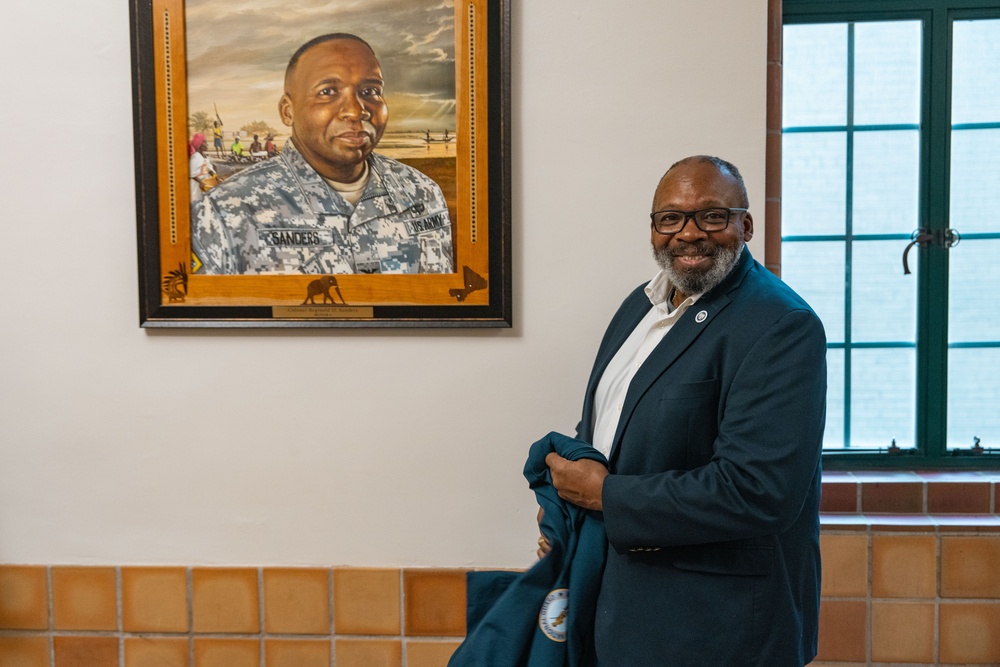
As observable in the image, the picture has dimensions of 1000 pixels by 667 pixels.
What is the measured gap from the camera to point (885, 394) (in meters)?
A: 2.02

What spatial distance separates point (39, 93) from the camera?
1.90m

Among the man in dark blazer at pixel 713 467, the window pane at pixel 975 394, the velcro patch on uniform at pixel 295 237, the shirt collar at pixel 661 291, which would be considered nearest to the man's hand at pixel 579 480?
the man in dark blazer at pixel 713 467

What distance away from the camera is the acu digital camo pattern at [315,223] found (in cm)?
183

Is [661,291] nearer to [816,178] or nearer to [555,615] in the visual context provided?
[555,615]

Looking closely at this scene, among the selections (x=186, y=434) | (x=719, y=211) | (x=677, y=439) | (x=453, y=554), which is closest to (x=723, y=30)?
(x=719, y=211)

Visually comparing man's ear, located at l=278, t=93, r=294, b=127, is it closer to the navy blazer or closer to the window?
the navy blazer

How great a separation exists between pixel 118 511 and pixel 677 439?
1397 mm

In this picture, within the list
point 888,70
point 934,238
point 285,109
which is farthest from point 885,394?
point 285,109

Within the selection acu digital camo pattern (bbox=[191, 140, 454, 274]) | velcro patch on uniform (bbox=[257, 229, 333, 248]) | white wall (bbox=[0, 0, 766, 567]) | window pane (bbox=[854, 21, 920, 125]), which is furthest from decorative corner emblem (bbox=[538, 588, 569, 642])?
window pane (bbox=[854, 21, 920, 125])

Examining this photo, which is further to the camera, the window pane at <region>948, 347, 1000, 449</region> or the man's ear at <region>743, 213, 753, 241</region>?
the window pane at <region>948, 347, 1000, 449</region>

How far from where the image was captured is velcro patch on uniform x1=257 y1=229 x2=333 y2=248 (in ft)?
6.08

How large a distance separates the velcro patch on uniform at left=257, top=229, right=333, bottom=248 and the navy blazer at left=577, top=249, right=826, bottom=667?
0.86 metres

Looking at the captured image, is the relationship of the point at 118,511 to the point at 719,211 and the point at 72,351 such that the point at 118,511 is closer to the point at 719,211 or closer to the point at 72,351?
the point at 72,351

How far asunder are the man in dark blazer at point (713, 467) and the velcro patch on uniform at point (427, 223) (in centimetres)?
60
